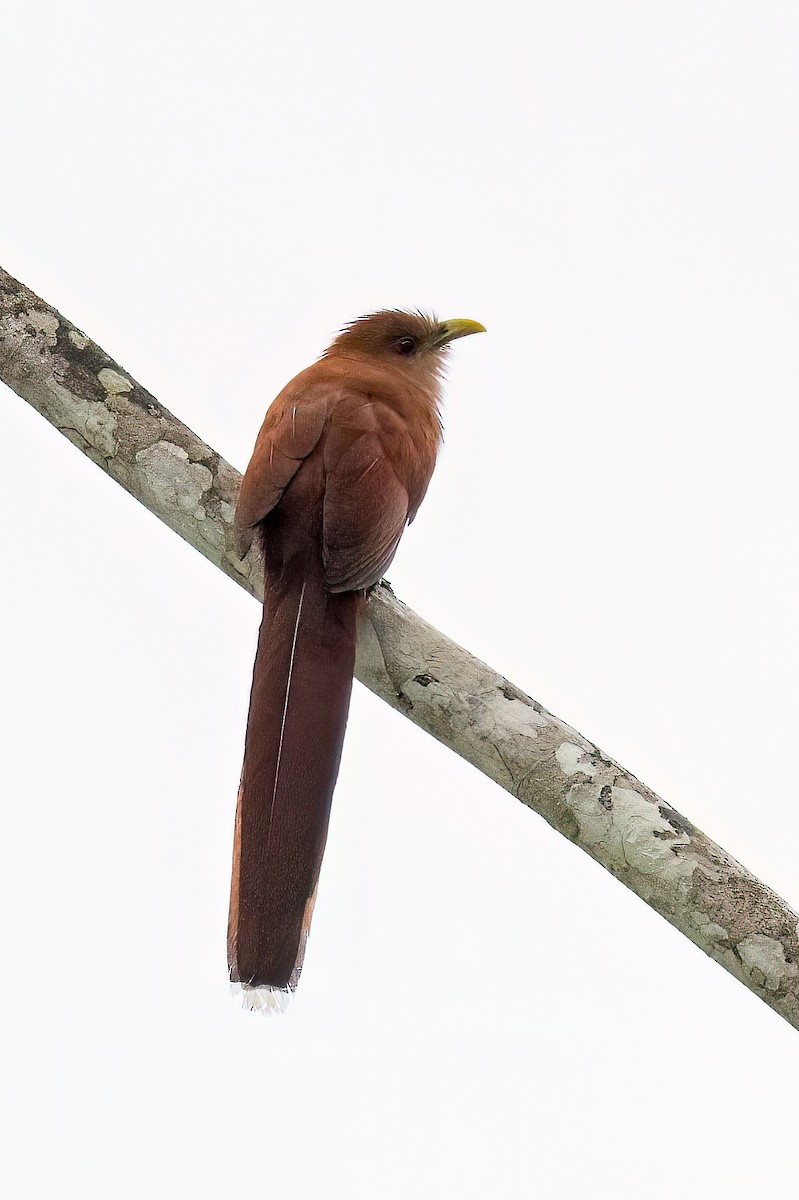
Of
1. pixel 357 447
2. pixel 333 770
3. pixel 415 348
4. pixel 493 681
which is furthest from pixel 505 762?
pixel 415 348

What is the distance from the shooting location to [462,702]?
2.77 m

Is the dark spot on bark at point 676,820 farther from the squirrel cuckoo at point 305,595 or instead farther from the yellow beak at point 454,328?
the yellow beak at point 454,328

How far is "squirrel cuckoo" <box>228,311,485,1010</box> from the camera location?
2.46 metres

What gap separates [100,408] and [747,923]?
1966 mm

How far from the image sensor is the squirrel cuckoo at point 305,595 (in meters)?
2.46

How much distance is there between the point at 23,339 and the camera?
325 centimetres

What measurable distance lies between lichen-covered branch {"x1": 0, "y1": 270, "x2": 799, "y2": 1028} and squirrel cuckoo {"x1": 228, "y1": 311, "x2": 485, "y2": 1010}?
183 millimetres

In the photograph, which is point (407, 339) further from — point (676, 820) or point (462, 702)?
point (676, 820)

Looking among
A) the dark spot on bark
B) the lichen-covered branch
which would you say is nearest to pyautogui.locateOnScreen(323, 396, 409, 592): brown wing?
the lichen-covered branch

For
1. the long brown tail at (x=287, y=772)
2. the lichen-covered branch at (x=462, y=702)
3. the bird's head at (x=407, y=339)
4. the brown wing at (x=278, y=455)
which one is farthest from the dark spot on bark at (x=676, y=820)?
the bird's head at (x=407, y=339)

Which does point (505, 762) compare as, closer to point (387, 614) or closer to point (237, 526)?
point (387, 614)

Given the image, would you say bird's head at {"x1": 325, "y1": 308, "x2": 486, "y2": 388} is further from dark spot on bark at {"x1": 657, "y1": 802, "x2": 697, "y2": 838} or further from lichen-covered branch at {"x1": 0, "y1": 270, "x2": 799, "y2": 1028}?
dark spot on bark at {"x1": 657, "y1": 802, "x2": 697, "y2": 838}

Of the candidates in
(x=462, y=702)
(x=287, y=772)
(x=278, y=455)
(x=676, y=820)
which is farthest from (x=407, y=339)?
(x=676, y=820)

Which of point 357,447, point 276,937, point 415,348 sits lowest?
point 276,937
